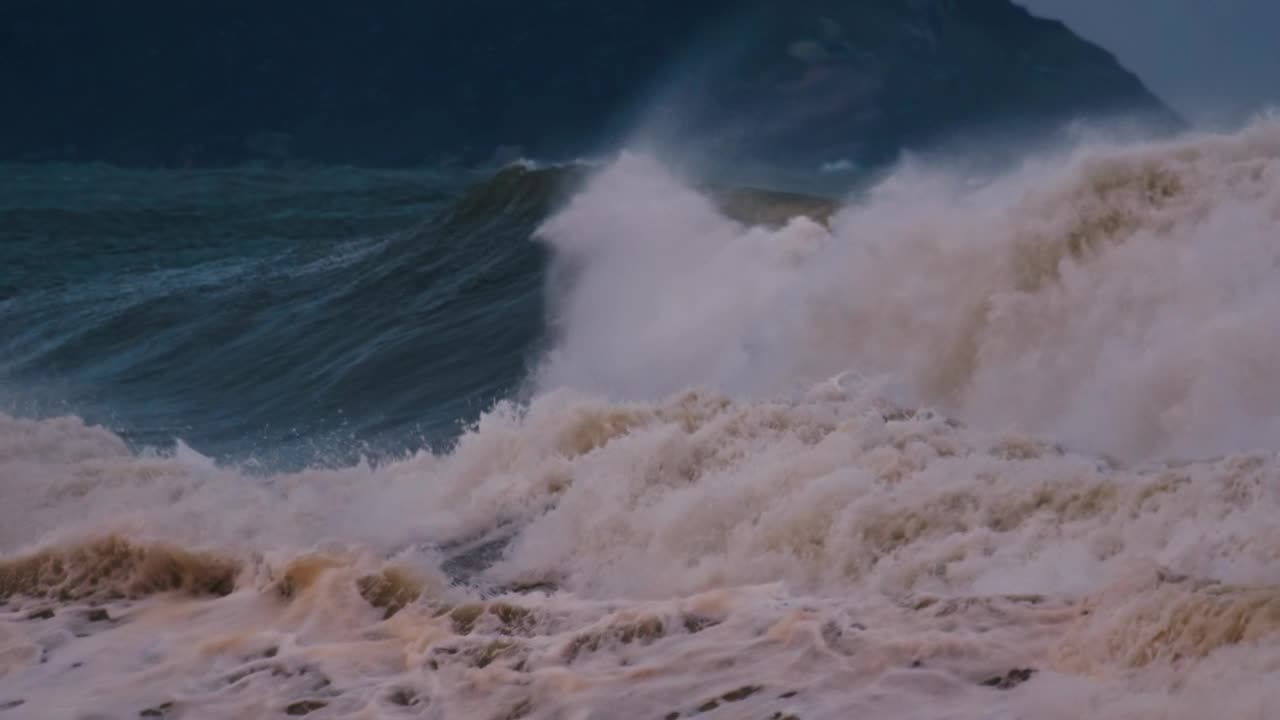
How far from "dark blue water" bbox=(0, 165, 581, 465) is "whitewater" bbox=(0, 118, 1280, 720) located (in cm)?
226

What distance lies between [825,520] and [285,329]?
545 inches

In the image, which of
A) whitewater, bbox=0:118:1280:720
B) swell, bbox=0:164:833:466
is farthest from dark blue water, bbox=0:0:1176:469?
whitewater, bbox=0:118:1280:720

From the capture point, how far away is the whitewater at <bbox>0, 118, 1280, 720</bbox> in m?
5.63

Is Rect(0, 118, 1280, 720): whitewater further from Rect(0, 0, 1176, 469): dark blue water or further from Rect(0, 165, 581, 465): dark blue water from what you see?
Rect(0, 0, 1176, 469): dark blue water

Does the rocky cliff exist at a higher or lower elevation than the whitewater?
higher

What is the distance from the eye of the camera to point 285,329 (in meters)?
20.0

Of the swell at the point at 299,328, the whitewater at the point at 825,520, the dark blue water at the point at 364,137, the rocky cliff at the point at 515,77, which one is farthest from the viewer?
the rocky cliff at the point at 515,77

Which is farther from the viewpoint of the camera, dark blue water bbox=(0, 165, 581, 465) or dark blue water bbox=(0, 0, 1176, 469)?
dark blue water bbox=(0, 0, 1176, 469)

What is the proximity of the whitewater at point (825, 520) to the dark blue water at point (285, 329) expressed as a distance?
2261 mm

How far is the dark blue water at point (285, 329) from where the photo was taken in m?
14.8

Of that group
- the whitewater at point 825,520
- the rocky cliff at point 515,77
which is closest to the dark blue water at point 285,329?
the whitewater at point 825,520

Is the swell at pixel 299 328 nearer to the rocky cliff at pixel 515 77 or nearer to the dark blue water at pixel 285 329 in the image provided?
the dark blue water at pixel 285 329

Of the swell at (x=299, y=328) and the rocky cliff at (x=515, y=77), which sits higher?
the rocky cliff at (x=515, y=77)

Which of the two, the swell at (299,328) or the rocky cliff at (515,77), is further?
the rocky cliff at (515,77)
